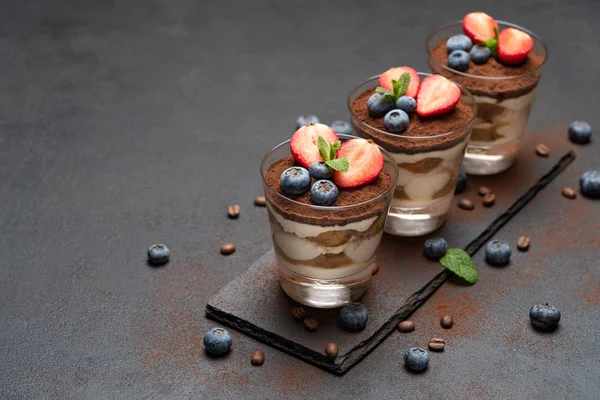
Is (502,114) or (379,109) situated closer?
(379,109)

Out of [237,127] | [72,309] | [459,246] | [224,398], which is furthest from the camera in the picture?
[237,127]

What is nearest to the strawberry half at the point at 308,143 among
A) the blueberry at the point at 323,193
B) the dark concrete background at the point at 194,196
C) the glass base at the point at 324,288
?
the blueberry at the point at 323,193

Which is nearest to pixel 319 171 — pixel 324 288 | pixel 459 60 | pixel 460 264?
pixel 324 288

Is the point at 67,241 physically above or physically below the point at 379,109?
below

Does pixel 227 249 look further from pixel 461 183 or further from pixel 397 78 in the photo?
pixel 461 183

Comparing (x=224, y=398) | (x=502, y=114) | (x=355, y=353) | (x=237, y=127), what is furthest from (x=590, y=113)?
(x=224, y=398)

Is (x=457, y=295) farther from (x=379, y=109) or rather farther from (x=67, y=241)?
(x=67, y=241)
